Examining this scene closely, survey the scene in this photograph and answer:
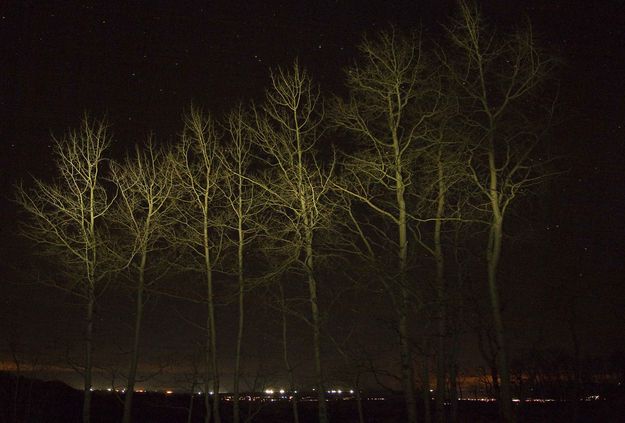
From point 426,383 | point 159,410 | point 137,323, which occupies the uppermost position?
point 137,323

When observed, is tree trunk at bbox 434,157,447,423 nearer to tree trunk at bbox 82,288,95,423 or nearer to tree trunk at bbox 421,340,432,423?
tree trunk at bbox 421,340,432,423

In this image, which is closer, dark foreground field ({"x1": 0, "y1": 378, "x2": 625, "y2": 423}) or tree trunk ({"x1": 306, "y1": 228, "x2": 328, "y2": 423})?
tree trunk ({"x1": 306, "y1": 228, "x2": 328, "y2": 423})

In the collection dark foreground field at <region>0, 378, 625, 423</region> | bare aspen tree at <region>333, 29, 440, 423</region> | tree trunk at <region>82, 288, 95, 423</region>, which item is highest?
bare aspen tree at <region>333, 29, 440, 423</region>

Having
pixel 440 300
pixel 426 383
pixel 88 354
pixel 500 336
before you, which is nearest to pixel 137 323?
pixel 88 354

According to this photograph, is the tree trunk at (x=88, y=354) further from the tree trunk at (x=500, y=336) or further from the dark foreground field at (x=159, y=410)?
the tree trunk at (x=500, y=336)

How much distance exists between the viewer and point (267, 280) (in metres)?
15.3

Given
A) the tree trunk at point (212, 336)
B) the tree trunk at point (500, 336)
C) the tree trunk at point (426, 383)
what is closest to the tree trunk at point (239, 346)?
the tree trunk at point (212, 336)

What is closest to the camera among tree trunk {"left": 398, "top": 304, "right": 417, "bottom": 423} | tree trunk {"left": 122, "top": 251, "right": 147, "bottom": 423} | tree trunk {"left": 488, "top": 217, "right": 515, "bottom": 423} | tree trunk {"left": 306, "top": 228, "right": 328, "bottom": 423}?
tree trunk {"left": 488, "top": 217, "right": 515, "bottom": 423}

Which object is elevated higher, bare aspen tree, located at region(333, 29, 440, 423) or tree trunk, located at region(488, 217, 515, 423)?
bare aspen tree, located at region(333, 29, 440, 423)

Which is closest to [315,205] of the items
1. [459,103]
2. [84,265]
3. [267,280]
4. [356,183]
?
[356,183]

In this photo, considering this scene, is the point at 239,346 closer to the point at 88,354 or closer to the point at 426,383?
the point at 88,354

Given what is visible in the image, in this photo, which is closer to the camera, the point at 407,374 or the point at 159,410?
the point at 407,374

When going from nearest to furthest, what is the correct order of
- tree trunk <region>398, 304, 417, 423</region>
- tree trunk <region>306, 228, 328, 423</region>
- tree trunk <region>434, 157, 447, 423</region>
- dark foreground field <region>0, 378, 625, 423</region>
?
tree trunk <region>398, 304, 417, 423</region> → tree trunk <region>434, 157, 447, 423</region> → tree trunk <region>306, 228, 328, 423</region> → dark foreground field <region>0, 378, 625, 423</region>

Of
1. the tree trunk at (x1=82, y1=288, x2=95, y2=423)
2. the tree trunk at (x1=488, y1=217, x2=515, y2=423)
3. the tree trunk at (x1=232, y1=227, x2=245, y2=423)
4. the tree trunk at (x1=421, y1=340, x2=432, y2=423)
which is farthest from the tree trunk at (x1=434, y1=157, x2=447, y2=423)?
the tree trunk at (x1=82, y1=288, x2=95, y2=423)
